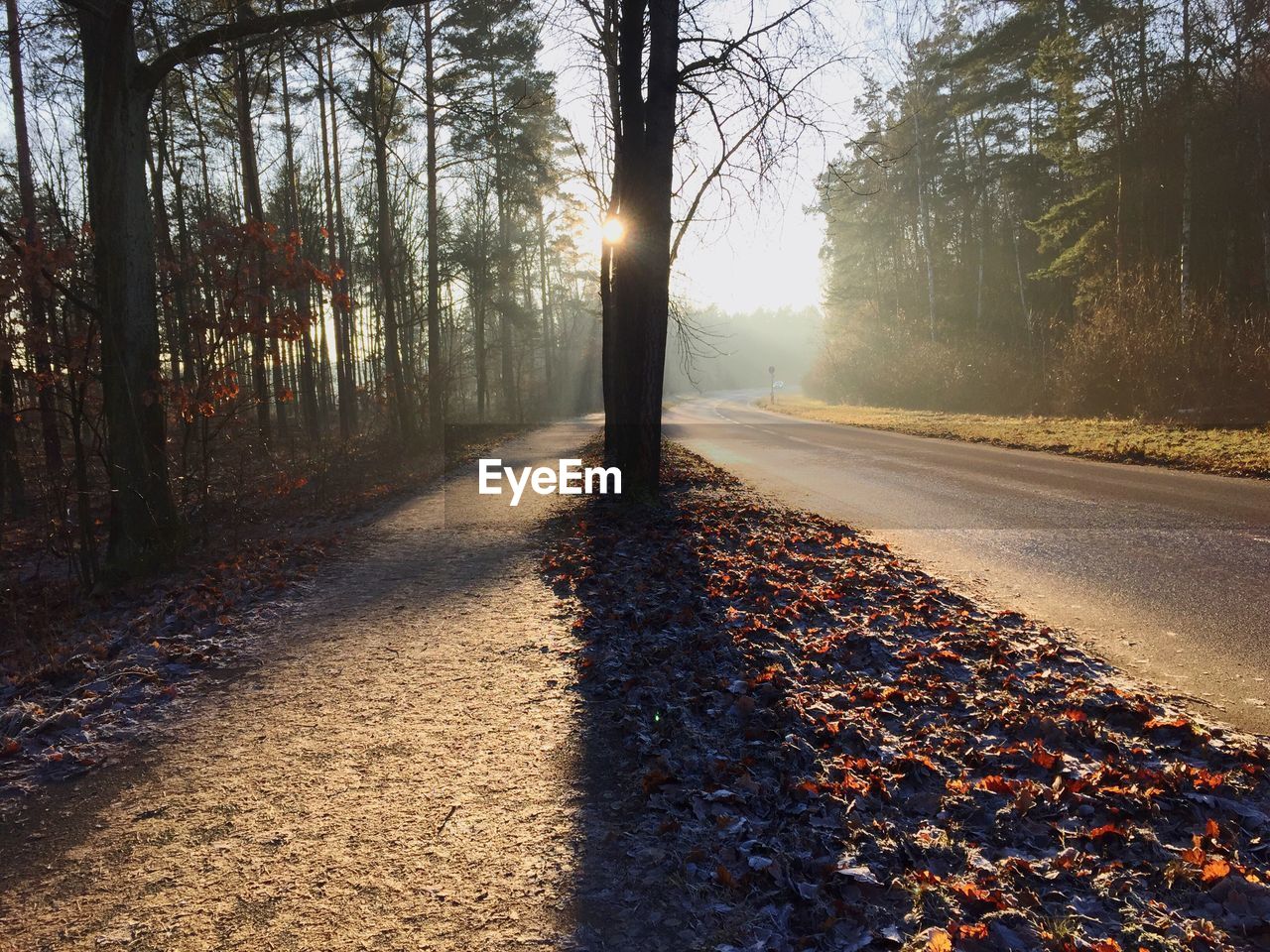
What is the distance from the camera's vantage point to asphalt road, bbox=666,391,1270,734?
471cm

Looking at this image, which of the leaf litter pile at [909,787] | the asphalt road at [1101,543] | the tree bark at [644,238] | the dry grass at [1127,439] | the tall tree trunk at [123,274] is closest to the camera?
the leaf litter pile at [909,787]

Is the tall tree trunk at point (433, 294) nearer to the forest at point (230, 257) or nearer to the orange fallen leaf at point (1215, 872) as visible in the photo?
the forest at point (230, 257)

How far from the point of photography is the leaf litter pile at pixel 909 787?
2570mm

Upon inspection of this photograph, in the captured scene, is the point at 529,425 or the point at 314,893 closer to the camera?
the point at 314,893

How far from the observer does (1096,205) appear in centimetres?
2497

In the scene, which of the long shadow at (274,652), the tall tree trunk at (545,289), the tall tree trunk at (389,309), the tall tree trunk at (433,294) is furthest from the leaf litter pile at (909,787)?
the tall tree trunk at (545,289)

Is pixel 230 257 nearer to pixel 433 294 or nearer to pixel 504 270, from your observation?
pixel 433 294

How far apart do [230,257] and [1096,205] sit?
26.9m

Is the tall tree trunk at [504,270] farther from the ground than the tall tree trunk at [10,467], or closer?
farther from the ground

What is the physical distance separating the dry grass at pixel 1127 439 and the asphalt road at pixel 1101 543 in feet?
2.17

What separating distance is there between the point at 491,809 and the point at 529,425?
2933 centimetres

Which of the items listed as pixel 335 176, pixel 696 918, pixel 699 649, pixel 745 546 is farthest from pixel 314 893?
pixel 335 176

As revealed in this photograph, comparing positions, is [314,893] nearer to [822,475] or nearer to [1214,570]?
[1214,570]

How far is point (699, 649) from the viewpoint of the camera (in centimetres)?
506
